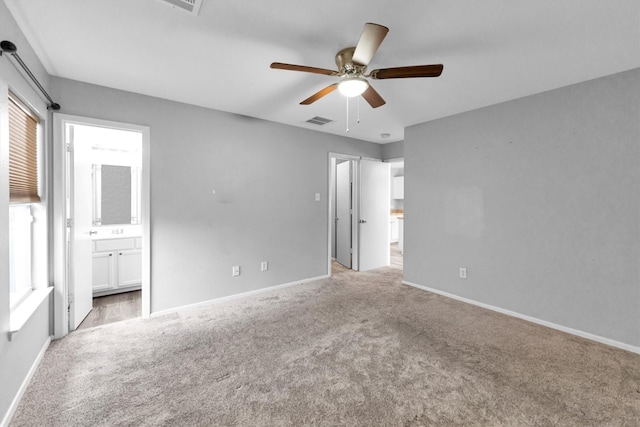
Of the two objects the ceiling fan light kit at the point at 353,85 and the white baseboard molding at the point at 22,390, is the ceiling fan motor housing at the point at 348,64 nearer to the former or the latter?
the ceiling fan light kit at the point at 353,85

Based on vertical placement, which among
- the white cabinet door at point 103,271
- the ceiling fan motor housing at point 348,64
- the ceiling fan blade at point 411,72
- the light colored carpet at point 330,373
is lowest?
the light colored carpet at point 330,373

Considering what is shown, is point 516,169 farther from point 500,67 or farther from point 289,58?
point 289,58

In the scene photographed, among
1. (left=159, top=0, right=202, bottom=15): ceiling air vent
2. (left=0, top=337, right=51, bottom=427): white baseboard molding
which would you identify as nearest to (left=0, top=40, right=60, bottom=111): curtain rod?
(left=159, top=0, right=202, bottom=15): ceiling air vent

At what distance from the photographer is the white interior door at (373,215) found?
5023 mm

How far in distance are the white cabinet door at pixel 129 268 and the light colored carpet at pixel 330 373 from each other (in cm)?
114

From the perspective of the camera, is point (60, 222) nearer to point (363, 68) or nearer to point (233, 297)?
point (233, 297)

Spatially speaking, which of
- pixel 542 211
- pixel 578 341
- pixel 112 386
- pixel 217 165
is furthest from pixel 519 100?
pixel 112 386

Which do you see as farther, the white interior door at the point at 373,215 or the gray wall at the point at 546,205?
the white interior door at the point at 373,215

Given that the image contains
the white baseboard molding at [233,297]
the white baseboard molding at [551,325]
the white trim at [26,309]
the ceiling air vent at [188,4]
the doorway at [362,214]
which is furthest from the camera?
the doorway at [362,214]

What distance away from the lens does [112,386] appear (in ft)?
6.26

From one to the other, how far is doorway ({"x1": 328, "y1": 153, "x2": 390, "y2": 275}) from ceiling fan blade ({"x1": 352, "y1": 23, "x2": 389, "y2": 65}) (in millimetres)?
2890

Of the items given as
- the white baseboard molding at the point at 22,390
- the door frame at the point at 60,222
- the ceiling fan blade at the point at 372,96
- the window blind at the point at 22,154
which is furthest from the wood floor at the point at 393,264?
the window blind at the point at 22,154

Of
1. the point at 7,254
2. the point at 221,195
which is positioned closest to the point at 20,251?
the point at 7,254

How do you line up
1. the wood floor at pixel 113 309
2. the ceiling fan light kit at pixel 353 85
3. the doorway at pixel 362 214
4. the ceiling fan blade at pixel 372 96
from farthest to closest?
1. the doorway at pixel 362 214
2. the wood floor at pixel 113 309
3. the ceiling fan blade at pixel 372 96
4. the ceiling fan light kit at pixel 353 85
